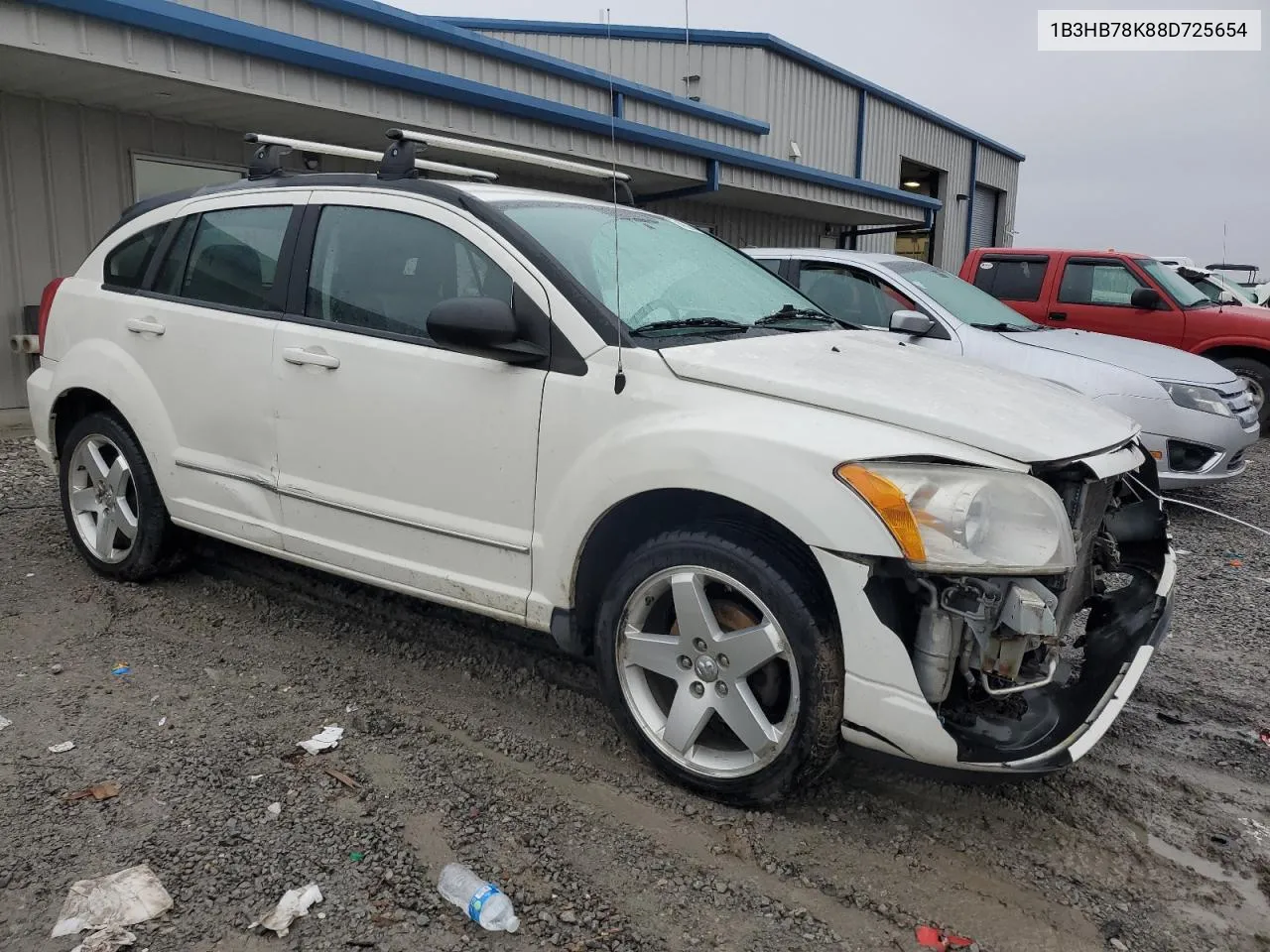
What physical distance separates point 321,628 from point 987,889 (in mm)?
2776

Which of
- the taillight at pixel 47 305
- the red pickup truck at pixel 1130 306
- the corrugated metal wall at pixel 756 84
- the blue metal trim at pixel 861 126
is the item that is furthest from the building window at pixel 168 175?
the blue metal trim at pixel 861 126

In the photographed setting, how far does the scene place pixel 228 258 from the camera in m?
3.94

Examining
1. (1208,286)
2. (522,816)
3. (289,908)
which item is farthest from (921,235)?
(289,908)

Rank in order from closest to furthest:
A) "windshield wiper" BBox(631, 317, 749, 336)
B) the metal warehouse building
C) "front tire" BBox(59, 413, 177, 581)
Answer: "windshield wiper" BBox(631, 317, 749, 336) < "front tire" BBox(59, 413, 177, 581) < the metal warehouse building

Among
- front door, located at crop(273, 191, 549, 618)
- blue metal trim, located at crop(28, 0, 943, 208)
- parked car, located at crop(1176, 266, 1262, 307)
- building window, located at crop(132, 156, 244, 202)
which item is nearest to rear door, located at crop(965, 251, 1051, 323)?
parked car, located at crop(1176, 266, 1262, 307)

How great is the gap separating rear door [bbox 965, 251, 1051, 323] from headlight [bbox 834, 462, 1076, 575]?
7.48 m

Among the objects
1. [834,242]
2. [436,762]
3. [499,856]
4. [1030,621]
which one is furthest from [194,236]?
[834,242]

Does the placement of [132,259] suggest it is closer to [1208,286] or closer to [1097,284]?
[1097,284]

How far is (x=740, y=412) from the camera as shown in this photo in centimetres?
266

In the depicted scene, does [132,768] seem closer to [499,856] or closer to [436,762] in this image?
[436,762]

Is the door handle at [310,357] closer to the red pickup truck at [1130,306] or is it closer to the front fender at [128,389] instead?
the front fender at [128,389]

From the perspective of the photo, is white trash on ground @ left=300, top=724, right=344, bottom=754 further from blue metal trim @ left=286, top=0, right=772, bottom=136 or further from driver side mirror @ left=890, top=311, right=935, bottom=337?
blue metal trim @ left=286, top=0, right=772, bottom=136

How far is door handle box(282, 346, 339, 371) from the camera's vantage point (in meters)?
3.44

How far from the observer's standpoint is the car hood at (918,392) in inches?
100
